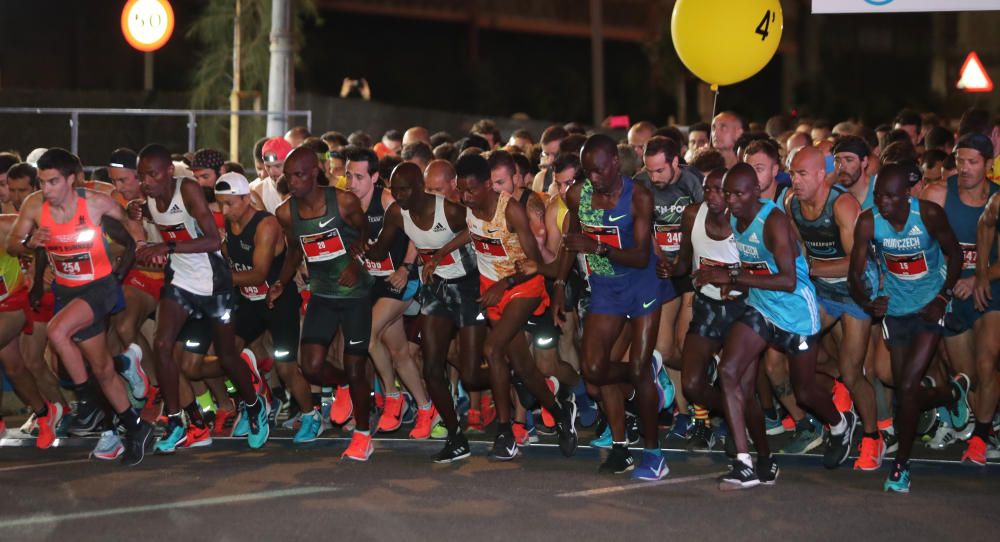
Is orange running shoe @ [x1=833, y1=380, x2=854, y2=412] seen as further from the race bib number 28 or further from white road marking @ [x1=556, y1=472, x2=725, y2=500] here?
the race bib number 28

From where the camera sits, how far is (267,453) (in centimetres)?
1013

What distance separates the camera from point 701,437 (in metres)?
10.3

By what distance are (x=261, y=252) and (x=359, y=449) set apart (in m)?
1.66

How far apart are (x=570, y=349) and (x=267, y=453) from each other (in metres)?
2.61

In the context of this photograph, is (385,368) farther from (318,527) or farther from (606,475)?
(318,527)

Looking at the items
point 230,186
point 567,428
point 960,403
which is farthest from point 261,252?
point 960,403

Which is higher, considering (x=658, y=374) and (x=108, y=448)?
(x=658, y=374)

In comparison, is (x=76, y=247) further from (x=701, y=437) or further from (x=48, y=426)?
(x=701, y=437)

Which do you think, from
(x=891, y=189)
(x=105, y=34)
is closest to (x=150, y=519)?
(x=891, y=189)

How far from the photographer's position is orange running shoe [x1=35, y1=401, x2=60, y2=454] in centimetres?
1050

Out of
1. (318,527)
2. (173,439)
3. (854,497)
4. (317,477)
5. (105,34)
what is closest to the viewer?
(318,527)

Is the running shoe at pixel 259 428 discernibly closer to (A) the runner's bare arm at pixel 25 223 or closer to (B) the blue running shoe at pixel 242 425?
(B) the blue running shoe at pixel 242 425

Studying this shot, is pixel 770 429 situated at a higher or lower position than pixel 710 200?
lower

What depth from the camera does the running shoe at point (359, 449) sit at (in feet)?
32.0
